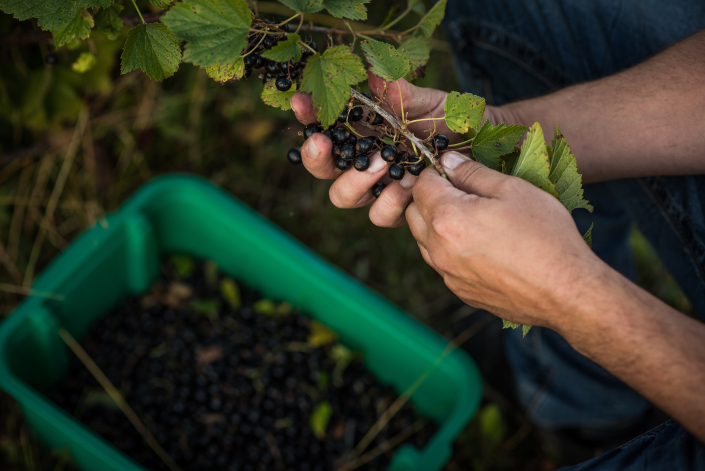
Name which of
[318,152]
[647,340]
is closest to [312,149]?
[318,152]

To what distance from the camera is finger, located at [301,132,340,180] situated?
86 centimetres

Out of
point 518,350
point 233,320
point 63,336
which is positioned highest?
point 63,336

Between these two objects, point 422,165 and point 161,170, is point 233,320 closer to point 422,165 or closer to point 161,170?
point 161,170

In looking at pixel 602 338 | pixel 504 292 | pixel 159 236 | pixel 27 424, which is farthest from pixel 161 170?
pixel 602 338

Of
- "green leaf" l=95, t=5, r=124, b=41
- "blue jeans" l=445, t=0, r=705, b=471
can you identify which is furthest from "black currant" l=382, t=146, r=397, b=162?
"blue jeans" l=445, t=0, r=705, b=471

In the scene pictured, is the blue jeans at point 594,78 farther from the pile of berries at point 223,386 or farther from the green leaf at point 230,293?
the green leaf at point 230,293

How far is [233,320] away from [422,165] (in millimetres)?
1180

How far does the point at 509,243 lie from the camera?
73 cm

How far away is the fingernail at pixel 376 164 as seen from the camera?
908mm

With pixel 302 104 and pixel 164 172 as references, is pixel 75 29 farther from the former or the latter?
pixel 164 172

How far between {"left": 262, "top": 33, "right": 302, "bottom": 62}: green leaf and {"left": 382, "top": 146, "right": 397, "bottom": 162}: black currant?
22cm

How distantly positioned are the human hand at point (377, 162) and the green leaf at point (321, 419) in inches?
35.7

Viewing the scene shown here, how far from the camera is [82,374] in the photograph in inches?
64.8

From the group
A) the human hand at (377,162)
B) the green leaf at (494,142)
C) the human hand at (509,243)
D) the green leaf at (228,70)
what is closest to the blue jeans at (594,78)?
the human hand at (509,243)
